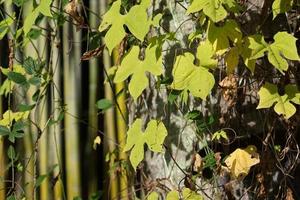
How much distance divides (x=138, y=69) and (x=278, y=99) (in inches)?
13.0

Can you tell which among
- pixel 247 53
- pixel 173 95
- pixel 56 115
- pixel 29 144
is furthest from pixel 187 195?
pixel 29 144

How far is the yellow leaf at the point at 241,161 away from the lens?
1553 mm

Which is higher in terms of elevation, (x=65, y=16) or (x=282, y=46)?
(x=65, y=16)

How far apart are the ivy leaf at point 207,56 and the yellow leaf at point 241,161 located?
248mm

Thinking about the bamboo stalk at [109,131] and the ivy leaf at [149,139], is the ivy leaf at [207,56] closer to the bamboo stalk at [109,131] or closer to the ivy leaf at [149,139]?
the ivy leaf at [149,139]

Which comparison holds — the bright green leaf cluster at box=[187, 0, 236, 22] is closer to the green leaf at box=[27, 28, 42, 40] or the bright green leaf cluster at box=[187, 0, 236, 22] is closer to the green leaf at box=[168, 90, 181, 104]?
the green leaf at box=[168, 90, 181, 104]

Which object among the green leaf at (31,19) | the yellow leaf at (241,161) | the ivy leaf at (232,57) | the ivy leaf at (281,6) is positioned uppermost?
the green leaf at (31,19)

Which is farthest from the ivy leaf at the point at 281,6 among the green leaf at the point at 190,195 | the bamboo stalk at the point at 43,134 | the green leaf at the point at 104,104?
the bamboo stalk at the point at 43,134

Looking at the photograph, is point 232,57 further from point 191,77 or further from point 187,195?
point 187,195

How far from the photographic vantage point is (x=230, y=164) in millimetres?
1562

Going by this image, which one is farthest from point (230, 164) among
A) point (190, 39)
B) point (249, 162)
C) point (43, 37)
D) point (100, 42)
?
point (43, 37)

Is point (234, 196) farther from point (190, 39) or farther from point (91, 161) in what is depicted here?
point (91, 161)

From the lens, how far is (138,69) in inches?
56.2

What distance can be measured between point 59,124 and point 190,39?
0.76m
